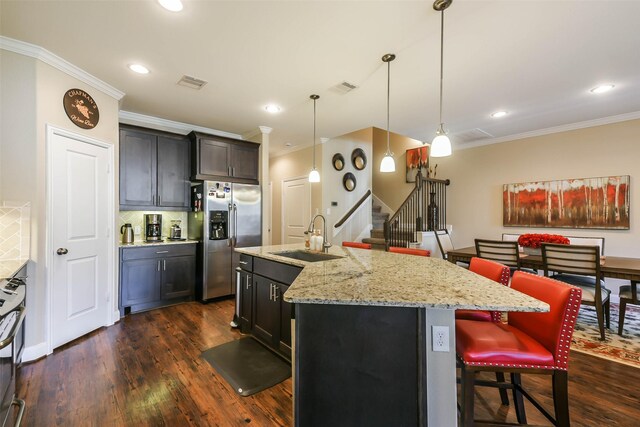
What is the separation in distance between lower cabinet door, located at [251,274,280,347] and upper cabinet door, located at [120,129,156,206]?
2.28 meters

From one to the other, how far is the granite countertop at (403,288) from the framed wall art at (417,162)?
4656 millimetres

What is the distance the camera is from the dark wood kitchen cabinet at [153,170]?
373cm

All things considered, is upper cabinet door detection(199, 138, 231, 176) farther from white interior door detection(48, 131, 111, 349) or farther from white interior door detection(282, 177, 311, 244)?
white interior door detection(282, 177, 311, 244)

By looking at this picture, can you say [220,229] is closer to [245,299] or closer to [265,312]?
[245,299]

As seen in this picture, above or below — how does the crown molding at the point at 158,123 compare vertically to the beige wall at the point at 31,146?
above

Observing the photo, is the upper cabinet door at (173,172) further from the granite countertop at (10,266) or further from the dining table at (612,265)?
the dining table at (612,265)

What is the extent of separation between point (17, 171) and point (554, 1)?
4.38 m

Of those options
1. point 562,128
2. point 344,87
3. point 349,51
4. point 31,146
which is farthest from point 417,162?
point 31,146

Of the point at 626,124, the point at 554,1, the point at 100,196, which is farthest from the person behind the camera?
the point at 626,124

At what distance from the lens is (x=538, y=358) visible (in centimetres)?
131

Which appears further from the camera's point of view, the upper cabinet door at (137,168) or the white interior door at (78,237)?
the upper cabinet door at (137,168)

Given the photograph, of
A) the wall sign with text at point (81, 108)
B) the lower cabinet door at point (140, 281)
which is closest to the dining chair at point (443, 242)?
the lower cabinet door at point (140, 281)

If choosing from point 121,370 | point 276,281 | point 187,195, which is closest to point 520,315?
point 276,281

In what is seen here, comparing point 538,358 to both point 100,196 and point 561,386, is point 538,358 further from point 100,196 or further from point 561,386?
point 100,196
